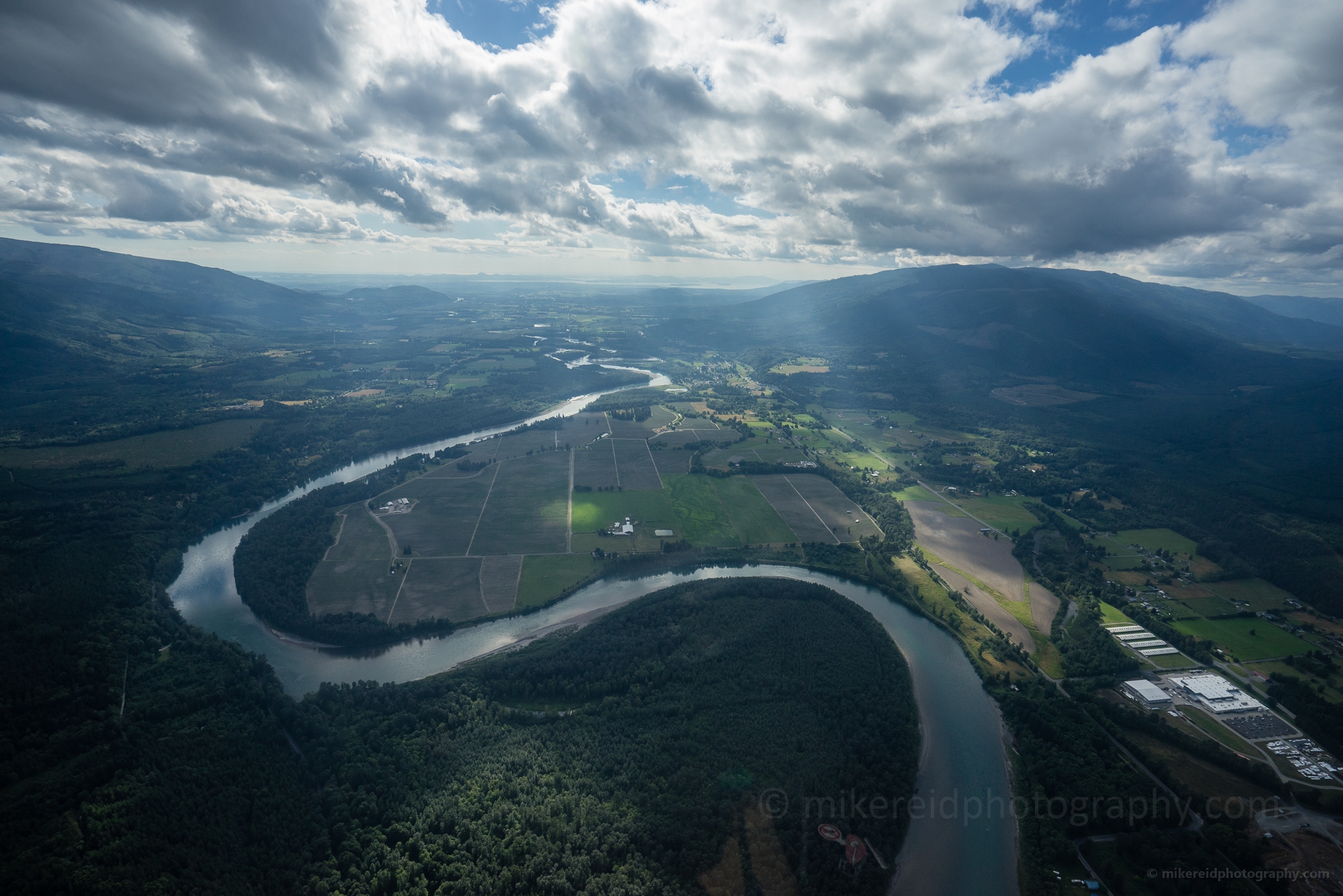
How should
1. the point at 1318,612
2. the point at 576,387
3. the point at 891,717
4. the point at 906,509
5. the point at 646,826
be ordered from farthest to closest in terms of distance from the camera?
1. the point at 576,387
2. the point at 906,509
3. the point at 1318,612
4. the point at 891,717
5. the point at 646,826

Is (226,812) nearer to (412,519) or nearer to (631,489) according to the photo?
(412,519)

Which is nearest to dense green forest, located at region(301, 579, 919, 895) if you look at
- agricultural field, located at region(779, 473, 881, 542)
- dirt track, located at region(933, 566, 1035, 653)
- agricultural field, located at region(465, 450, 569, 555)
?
dirt track, located at region(933, 566, 1035, 653)

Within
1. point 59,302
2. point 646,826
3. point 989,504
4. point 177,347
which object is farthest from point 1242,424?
point 59,302

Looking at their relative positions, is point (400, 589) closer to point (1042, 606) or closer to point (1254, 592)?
point (1042, 606)

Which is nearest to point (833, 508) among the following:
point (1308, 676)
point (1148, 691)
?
point (1148, 691)

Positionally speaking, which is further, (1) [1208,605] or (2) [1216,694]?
(1) [1208,605]
